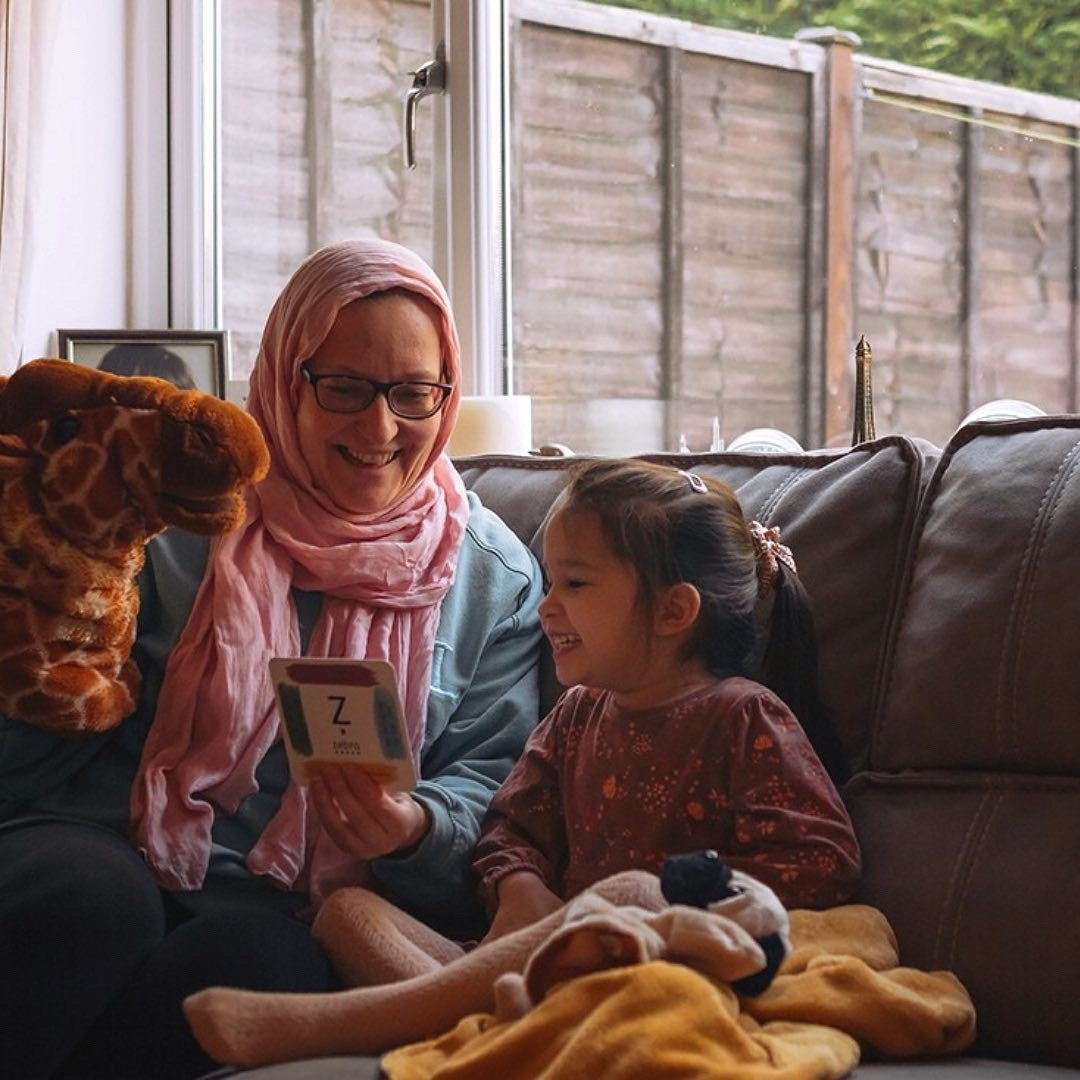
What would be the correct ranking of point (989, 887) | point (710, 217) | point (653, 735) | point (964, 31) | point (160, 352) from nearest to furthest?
point (989, 887), point (653, 735), point (964, 31), point (710, 217), point (160, 352)

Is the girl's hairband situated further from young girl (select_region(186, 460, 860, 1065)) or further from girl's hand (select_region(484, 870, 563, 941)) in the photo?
girl's hand (select_region(484, 870, 563, 941))

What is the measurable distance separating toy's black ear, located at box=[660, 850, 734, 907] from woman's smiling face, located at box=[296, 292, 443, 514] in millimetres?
695

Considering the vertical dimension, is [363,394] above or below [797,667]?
above

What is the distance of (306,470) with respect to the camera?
1.93 metres

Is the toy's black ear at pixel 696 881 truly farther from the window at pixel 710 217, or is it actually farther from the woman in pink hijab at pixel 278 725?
the window at pixel 710 217

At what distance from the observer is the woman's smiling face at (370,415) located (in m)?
1.88

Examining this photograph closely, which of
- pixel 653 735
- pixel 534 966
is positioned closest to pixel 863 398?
pixel 653 735

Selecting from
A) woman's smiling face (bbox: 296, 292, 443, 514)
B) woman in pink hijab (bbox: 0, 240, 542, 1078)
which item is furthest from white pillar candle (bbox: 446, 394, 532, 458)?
woman's smiling face (bbox: 296, 292, 443, 514)

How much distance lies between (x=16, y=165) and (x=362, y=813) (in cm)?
254

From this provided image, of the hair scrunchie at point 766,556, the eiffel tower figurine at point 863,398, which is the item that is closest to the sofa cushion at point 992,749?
the hair scrunchie at point 766,556

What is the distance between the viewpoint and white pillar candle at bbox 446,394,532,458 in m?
2.88

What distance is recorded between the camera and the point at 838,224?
3180 mm

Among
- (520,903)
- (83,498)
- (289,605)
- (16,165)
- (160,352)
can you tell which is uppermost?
(16,165)

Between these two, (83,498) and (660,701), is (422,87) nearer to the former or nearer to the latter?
(83,498)
